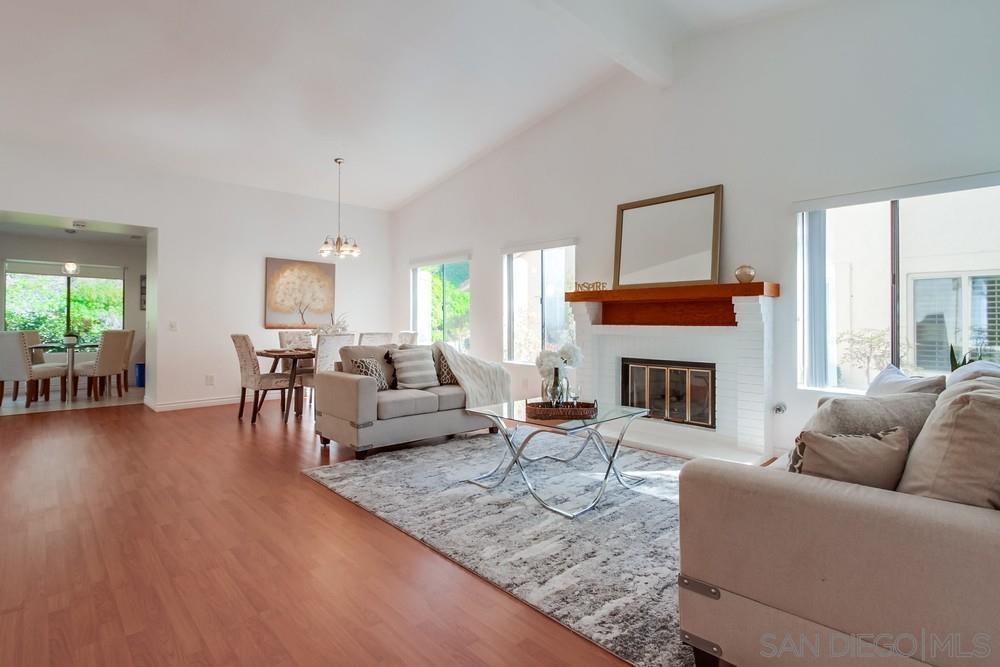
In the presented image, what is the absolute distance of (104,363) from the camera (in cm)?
711

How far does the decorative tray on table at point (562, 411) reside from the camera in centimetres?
313

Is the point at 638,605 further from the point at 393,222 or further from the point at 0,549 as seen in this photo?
the point at 393,222

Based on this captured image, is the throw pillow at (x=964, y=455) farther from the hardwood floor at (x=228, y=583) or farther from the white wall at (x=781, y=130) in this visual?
the white wall at (x=781, y=130)

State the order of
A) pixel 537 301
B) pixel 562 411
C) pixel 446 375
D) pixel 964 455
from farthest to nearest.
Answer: pixel 537 301, pixel 446 375, pixel 562 411, pixel 964 455

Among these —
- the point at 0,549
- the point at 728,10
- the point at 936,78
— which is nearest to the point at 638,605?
the point at 0,549

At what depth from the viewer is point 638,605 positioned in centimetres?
194

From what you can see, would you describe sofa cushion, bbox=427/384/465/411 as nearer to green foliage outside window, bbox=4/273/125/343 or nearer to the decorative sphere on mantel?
the decorative sphere on mantel

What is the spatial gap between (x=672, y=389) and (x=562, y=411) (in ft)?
6.87

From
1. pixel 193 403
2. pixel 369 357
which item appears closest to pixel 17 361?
pixel 193 403

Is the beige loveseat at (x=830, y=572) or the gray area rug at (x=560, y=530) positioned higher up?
the beige loveseat at (x=830, y=572)

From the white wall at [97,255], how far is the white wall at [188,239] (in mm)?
2790

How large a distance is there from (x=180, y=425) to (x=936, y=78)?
7020mm

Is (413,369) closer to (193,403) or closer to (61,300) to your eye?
(193,403)

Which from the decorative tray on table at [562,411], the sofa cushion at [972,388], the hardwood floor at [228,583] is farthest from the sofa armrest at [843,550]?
the decorative tray on table at [562,411]
